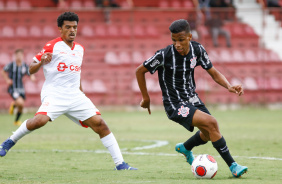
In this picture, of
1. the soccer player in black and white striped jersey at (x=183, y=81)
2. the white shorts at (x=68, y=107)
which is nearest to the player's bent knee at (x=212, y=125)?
the soccer player in black and white striped jersey at (x=183, y=81)

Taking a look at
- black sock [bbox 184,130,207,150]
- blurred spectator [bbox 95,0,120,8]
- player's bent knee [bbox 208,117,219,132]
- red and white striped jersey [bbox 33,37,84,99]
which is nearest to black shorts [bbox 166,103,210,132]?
player's bent knee [bbox 208,117,219,132]

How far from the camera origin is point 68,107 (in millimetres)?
7820

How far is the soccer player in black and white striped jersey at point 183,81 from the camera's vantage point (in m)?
7.03

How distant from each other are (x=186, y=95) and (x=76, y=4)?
2083 cm

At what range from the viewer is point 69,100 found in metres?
7.86

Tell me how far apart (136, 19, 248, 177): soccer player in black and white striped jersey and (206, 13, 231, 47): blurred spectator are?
17168 millimetres

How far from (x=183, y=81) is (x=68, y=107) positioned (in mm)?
1712

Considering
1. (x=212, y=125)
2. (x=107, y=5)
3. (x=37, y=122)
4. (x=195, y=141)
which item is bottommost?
(x=195, y=141)

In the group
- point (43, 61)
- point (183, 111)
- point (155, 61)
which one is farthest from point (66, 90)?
point (183, 111)

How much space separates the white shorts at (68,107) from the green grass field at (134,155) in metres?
0.79

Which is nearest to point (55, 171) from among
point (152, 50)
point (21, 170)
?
point (21, 170)

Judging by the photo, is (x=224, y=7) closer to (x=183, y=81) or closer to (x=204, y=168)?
(x=183, y=81)

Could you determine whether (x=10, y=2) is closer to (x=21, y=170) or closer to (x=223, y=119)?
(x=223, y=119)

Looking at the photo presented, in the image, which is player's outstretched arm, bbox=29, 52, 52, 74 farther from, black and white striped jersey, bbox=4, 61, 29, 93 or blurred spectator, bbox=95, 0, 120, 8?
blurred spectator, bbox=95, 0, 120, 8
